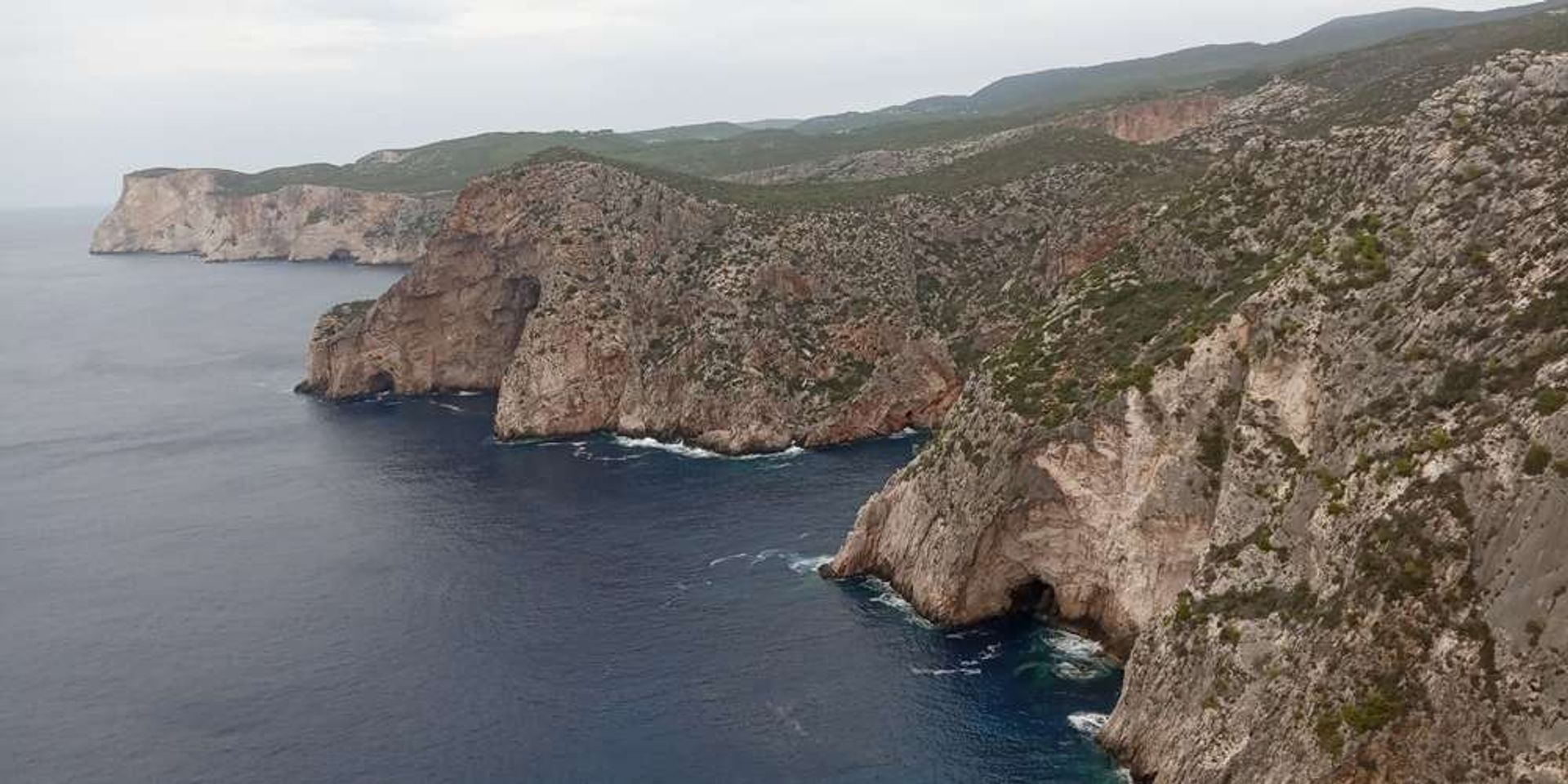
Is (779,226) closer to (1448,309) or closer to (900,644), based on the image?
(900,644)

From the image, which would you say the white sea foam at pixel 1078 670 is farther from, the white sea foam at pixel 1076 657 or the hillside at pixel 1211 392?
the hillside at pixel 1211 392

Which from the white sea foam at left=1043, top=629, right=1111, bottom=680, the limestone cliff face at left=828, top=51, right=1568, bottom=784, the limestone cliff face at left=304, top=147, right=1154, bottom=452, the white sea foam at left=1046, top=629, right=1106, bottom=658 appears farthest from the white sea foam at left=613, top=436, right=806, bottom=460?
the white sea foam at left=1043, top=629, right=1111, bottom=680

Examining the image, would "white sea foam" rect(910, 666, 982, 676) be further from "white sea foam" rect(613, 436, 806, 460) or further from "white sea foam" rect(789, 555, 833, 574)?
"white sea foam" rect(613, 436, 806, 460)

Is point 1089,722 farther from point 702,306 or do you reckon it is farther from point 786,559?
point 702,306

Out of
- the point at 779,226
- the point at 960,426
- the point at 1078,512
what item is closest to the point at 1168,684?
the point at 1078,512

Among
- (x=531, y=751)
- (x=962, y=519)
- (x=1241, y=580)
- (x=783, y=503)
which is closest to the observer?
(x=1241, y=580)

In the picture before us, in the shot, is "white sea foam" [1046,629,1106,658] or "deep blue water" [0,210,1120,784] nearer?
"deep blue water" [0,210,1120,784]

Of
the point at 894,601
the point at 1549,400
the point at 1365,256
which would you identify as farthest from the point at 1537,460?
the point at 894,601
